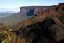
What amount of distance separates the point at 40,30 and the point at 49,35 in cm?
98

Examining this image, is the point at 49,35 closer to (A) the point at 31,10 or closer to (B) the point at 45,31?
(B) the point at 45,31

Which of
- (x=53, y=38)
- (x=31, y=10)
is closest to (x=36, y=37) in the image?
(x=53, y=38)

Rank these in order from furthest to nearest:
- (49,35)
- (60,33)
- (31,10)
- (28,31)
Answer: (31,10), (28,31), (49,35), (60,33)

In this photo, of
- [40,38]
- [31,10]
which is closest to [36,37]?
[40,38]

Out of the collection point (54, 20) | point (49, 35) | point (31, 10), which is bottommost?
point (31, 10)

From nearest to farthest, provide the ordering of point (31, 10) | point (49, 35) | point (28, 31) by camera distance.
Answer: point (49, 35) → point (28, 31) → point (31, 10)

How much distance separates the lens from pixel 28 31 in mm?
13922

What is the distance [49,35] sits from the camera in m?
13.0

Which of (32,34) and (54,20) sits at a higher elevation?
(54,20)

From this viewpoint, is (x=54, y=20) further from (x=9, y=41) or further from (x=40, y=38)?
(x=9, y=41)

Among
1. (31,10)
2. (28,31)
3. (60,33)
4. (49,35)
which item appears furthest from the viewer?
(31,10)

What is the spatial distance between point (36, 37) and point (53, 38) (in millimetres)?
1361

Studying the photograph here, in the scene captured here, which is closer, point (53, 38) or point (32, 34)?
point (53, 38)

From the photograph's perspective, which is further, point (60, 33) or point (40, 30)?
point (40, 30)
